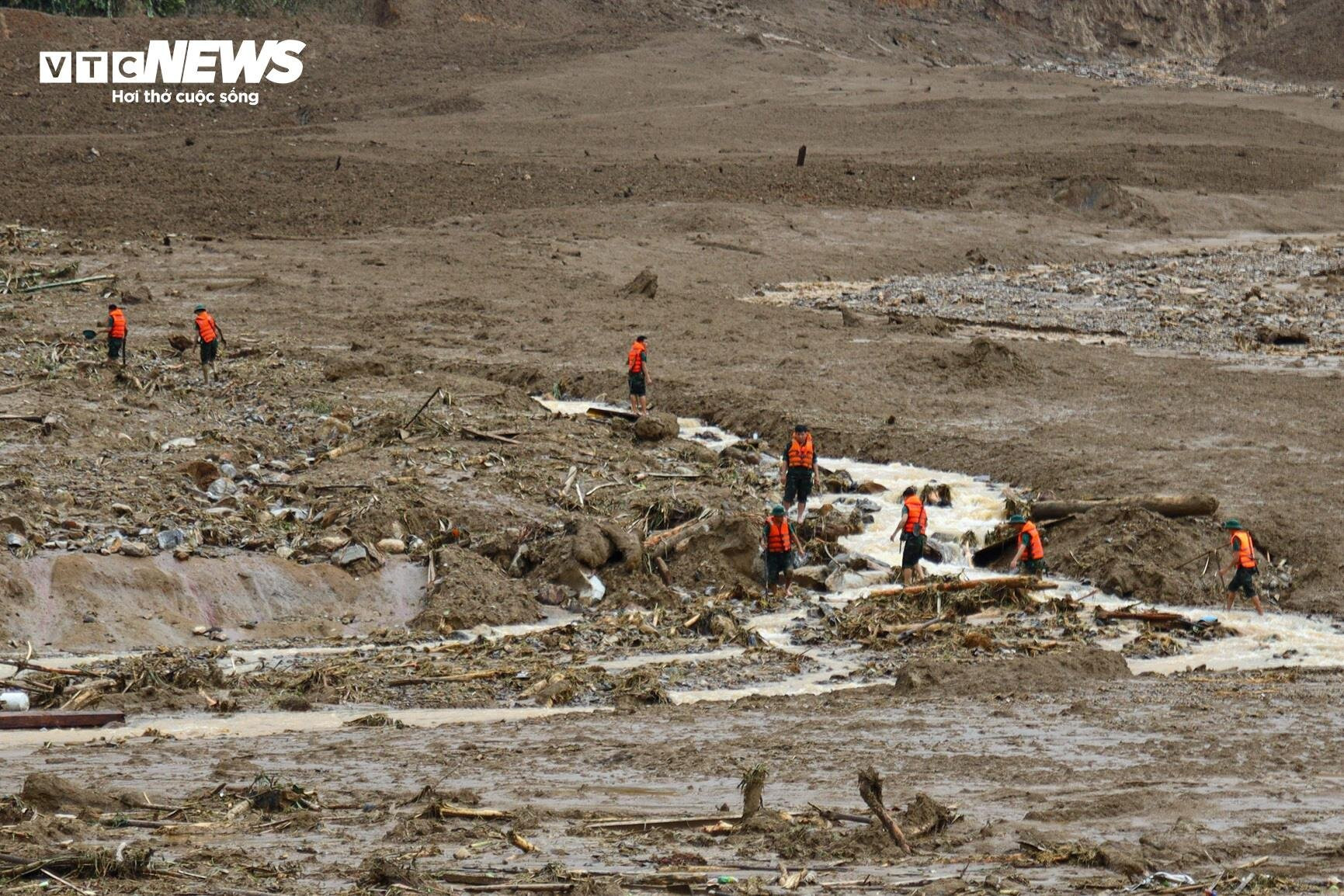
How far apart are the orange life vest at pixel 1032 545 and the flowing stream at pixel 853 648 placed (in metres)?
0.42

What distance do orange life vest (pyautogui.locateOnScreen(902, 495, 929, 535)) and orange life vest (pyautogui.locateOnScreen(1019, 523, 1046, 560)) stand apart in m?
0.97

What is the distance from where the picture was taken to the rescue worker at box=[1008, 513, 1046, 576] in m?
14.9

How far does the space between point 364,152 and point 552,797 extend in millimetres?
33793

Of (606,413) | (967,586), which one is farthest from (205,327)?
(967,586)

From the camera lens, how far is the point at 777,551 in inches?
581

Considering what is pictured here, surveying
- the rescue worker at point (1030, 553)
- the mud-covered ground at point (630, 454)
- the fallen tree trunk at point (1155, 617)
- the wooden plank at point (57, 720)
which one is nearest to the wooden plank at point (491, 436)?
the mud-covered ground at point (630, 454)

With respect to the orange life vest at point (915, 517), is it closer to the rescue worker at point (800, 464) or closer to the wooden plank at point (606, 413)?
the rescue worker at point (800, 464)

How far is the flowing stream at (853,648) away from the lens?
1059 cm

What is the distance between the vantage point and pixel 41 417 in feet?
53.2

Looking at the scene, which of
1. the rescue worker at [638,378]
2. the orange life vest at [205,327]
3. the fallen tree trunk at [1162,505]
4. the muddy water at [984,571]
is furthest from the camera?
the orange life vest at [205,327]

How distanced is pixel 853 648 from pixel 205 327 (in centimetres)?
1023

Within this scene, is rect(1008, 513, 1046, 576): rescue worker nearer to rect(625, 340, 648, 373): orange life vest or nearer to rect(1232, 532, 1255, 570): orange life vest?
rect(1232, 532, 1255, 570): orange life vest

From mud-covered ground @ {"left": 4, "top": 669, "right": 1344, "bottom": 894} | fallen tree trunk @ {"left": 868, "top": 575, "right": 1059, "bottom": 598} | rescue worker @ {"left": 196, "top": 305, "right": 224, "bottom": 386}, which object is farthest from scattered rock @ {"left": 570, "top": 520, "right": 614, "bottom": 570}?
rescue worker @ {"left": 196, "top": 305, "right": 224, "bottom": 386}

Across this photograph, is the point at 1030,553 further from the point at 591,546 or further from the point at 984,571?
the point at 591,546
